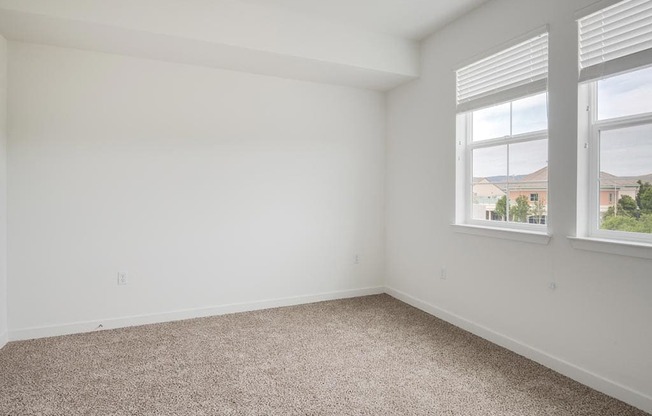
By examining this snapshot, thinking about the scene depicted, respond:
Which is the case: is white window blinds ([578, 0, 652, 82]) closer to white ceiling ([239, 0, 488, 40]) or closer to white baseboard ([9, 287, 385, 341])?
white ceiling ([239, 0, 488, 40])

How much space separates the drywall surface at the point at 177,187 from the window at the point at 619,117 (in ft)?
7.81

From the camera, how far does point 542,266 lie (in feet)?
8.64

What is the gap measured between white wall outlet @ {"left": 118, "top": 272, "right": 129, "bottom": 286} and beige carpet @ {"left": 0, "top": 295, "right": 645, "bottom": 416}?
0.42 metres

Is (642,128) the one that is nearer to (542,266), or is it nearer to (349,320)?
(542,266)

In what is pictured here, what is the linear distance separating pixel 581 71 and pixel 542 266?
1.32m

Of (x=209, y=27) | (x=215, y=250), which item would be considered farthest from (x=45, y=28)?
(x=215, y=250)

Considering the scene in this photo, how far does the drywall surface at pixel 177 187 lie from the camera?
10.3ft

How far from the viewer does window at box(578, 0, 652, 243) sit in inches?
84.5

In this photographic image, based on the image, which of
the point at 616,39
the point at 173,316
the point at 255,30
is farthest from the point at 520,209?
the point at 173,316

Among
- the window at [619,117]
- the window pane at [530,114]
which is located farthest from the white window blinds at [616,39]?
the window pane at [530,114]

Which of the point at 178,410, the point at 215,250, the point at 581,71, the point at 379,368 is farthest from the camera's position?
the point at 215,250

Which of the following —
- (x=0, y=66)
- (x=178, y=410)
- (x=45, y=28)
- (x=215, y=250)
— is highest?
(x=45, y=28)

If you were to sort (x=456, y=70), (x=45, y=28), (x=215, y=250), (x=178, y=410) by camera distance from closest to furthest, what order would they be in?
(x=178, y=410) → (x=45, y=28) → (x=456, y=70) → (x=215, y=250)

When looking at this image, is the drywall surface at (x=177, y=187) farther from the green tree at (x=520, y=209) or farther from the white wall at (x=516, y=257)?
the green tree at (x=520, y=209)
